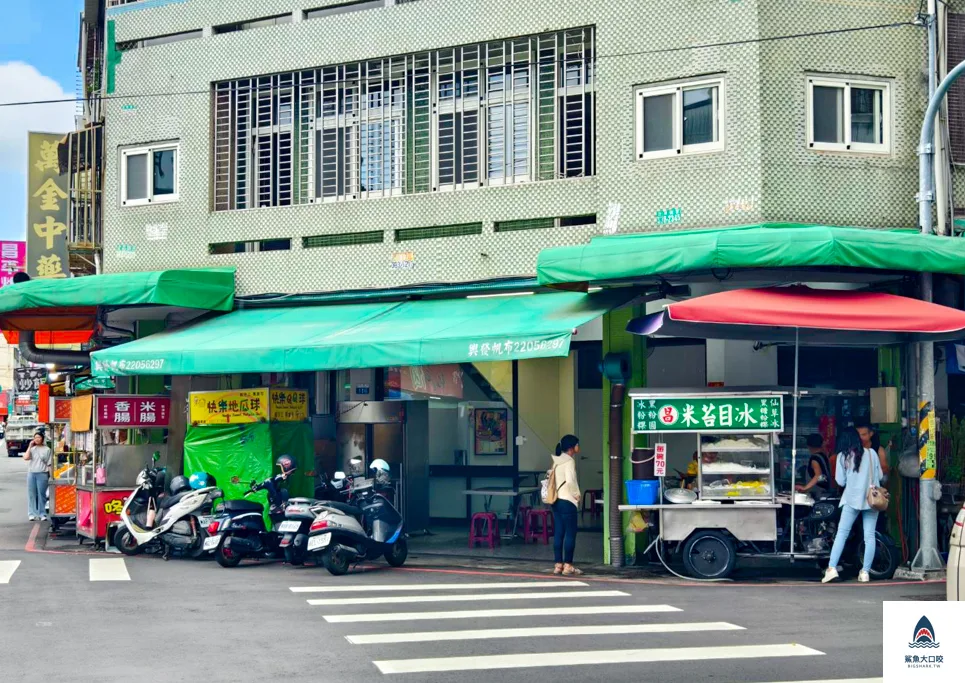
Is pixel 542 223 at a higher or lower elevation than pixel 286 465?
higher

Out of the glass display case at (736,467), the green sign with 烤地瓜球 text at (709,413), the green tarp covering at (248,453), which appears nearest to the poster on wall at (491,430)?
the green tarp covering at (248,453)

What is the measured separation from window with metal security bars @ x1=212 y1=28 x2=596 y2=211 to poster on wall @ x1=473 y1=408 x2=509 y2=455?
12.4ft

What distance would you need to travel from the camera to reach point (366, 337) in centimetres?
1678

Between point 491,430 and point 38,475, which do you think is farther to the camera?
point 38,475

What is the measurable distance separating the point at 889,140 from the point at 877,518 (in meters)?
4.84

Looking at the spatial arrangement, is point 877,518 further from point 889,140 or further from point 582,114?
point 582,114

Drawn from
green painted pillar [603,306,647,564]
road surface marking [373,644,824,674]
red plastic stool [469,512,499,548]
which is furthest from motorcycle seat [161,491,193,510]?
road surface marking [373,644,824,674]

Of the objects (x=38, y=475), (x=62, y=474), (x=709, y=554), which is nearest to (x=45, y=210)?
(x=38, y=475)

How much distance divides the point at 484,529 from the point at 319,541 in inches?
183

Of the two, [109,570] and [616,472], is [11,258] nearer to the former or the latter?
[109,570]

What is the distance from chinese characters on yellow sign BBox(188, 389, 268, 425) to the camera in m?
18.4

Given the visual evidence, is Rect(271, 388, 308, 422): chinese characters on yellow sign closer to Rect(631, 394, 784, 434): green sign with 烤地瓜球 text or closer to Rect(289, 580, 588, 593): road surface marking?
Rect(289, 580, 588, 593): road surface marking

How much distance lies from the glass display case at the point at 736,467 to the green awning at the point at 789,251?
2.05m

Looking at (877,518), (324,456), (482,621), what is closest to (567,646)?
(482,621)
